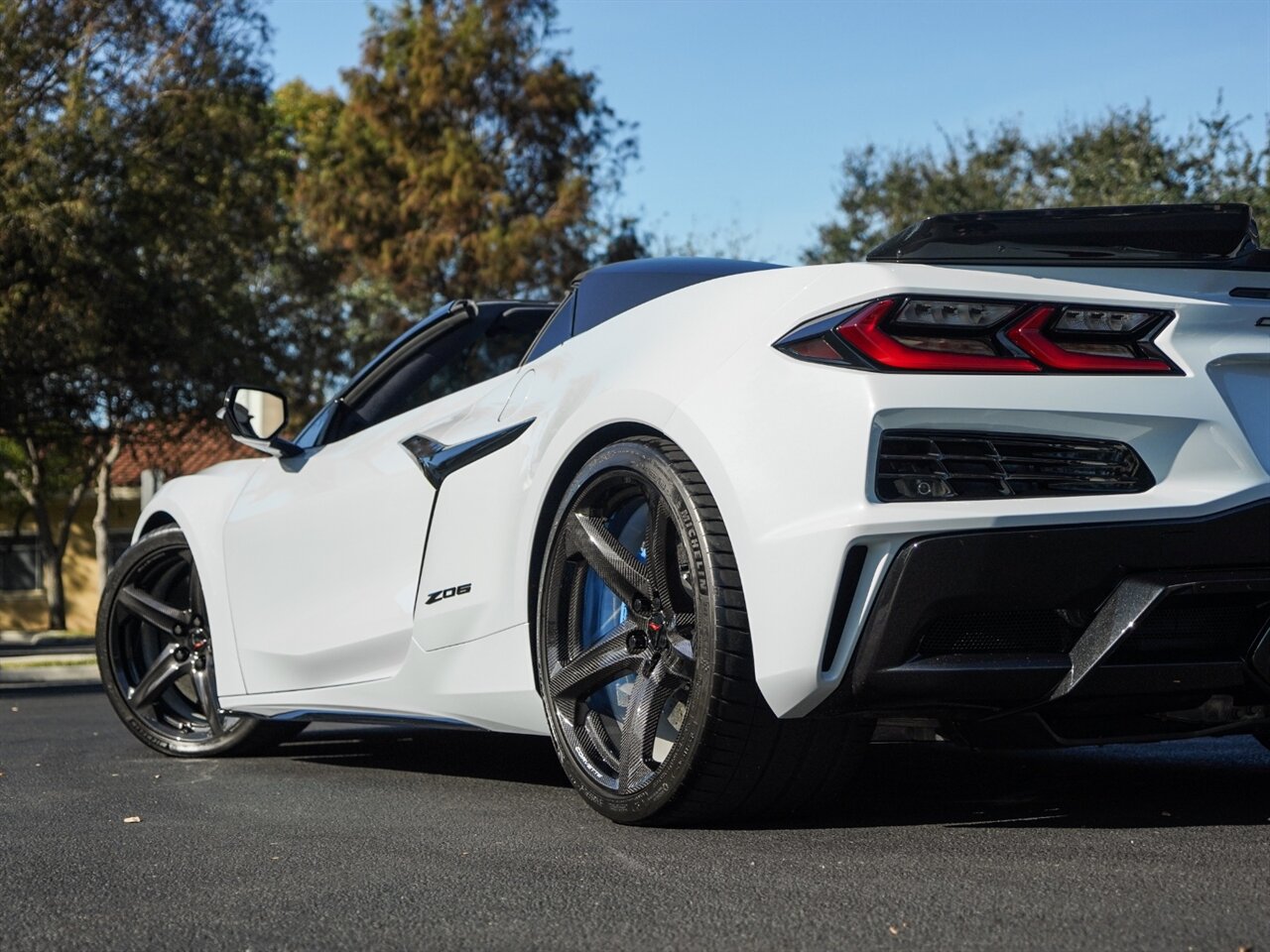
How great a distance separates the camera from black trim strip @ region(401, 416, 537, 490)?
417 cm

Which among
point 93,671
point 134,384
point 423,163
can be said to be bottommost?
point 93,671

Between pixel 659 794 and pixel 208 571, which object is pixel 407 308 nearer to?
pixel 208 571

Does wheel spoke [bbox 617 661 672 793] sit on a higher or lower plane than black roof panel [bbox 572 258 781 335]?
lower

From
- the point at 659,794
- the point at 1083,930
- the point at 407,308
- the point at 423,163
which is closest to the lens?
the point at 1083,930

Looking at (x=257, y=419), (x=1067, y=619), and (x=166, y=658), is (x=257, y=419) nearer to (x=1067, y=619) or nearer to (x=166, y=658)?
(x=166, y=658)

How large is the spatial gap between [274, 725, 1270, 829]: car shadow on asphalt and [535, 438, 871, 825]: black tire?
201 millimetres

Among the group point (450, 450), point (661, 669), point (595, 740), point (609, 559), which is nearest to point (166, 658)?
point (450, 450)

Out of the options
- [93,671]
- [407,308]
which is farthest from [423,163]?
[93,671]

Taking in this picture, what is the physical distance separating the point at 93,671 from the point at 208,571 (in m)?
9.52

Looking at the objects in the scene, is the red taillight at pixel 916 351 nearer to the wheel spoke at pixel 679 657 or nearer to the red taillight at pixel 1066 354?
the red taillight at pixel 1066 354

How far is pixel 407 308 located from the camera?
3606 centimetres

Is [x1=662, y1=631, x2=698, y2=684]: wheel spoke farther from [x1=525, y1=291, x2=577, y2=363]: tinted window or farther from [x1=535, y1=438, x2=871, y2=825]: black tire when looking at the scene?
[x1=525, y1=291, x2=577, y2=363]: tinted window

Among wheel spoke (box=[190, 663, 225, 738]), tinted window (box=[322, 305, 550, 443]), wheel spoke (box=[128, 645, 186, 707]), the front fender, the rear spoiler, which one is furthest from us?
wheel spoke (box=[128, 645, 186, 707])

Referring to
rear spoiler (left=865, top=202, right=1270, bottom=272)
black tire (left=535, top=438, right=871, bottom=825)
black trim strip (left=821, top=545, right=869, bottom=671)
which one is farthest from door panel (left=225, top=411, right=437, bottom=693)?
rear spoiler (left=865, top=202, right=1270, bottom=272)
